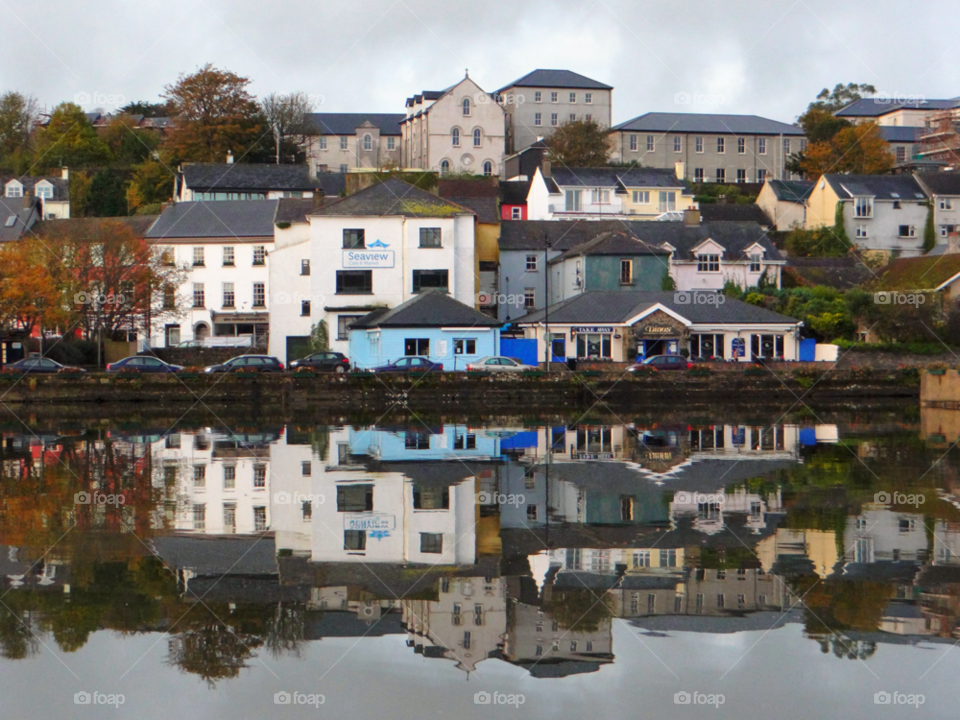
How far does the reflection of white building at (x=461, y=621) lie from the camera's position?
10383 millimetres

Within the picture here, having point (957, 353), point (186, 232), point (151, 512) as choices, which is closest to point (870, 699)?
point (151, 512)

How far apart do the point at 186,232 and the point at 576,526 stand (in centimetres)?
5741

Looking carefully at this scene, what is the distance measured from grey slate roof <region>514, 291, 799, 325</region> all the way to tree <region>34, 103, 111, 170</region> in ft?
181

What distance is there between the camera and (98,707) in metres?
9.00

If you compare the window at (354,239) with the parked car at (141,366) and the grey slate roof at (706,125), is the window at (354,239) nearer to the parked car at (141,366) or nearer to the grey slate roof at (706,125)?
the parked car at (141,366)

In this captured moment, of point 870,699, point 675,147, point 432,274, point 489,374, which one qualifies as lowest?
point 870,699

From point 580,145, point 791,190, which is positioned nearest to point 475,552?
point 791,190

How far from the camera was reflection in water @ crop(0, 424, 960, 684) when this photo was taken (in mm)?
10883

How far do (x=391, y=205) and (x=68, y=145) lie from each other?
50.1m

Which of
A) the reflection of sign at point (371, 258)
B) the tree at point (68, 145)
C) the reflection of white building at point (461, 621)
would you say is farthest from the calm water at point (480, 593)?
the tree at point (68, 145)

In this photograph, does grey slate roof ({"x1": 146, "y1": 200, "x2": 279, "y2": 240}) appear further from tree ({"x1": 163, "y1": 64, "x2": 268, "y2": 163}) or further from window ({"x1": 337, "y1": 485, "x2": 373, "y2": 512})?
window ({"x1": 337, "y1": 485, "x2": 373, "y2": 512})

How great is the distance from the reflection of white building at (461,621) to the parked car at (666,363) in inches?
1614

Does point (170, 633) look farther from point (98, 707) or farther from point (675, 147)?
point (675, 147)

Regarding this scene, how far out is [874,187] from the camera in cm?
8062
